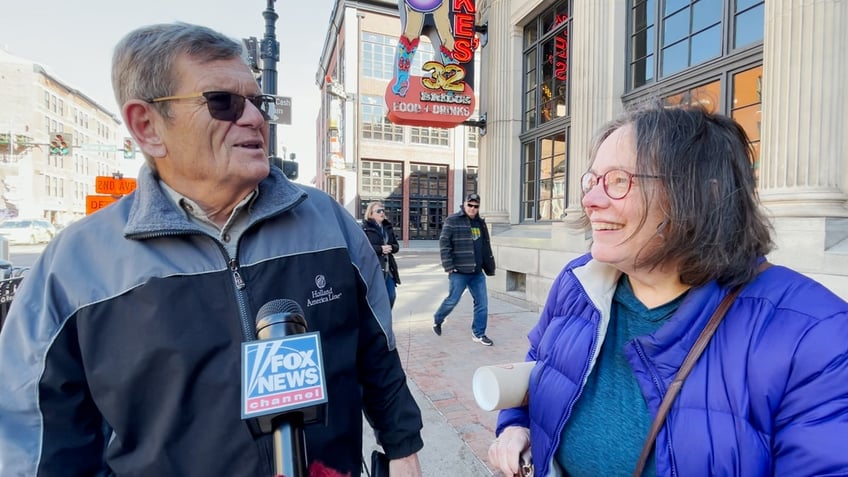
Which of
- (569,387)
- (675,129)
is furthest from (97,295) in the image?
(675,129)

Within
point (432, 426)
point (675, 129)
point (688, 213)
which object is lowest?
point (432, 426)

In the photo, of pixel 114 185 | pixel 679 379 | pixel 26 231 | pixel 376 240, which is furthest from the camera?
pixel 26 231

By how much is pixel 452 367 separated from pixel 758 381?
12.7ft

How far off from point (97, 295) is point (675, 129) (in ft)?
5.51

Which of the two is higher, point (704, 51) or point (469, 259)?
point (704, 51)

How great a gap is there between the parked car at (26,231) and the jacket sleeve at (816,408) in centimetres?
3400

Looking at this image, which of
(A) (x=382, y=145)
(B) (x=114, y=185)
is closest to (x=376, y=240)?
(B) (x=114, y=185)

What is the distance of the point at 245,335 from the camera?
119cm

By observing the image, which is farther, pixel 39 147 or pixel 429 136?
pixel 39 147

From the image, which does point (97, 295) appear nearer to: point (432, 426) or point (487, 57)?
point (432, 426)

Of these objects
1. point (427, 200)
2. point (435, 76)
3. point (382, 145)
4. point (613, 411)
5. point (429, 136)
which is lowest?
point (613, 411)

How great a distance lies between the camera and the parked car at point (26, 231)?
2527 cm

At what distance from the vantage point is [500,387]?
1.39 m

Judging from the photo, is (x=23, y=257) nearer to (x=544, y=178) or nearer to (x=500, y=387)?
(x=544, y=178)
